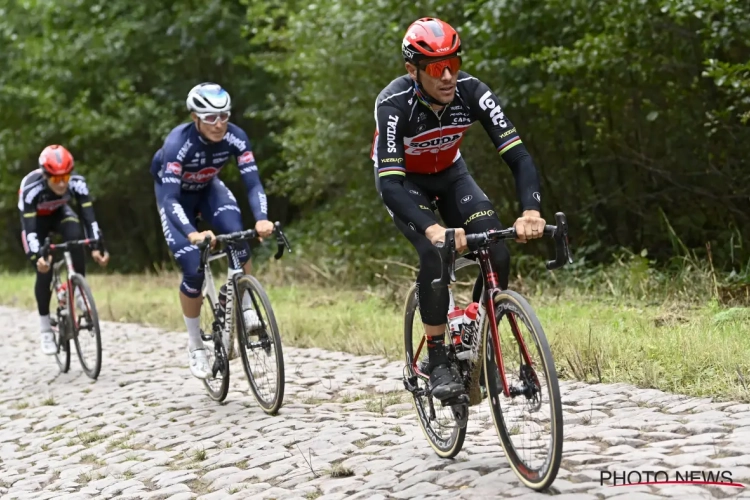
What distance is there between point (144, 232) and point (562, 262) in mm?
29153

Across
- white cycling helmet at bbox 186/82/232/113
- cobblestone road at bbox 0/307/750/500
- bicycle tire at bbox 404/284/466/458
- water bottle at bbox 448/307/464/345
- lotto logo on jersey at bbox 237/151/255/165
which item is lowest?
cobblestone road at bbox 0/307/750/500

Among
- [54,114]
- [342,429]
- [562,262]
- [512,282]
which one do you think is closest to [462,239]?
[562,262]

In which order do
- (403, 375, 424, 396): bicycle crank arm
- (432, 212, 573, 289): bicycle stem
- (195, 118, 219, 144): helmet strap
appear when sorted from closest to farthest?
(432, 212, 573, 289): bicycle stem
(403, 375, 424, 396): bicycle crank arm
(195, 118, 219, 144): helmet strap

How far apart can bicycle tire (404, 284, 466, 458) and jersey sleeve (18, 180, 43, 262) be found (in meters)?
5.82

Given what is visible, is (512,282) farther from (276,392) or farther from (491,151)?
(276,392)

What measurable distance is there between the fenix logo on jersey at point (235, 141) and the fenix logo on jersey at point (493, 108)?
11.3 ft

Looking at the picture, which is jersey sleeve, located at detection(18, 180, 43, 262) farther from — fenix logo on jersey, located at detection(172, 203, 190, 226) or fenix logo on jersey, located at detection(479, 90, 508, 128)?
fenix logo on jersey, located at detection(479, 90, 508, 128)

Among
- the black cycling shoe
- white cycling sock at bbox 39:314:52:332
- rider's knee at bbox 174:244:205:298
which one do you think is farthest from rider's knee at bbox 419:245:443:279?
white cycling sock at bbox 39:314:52:332

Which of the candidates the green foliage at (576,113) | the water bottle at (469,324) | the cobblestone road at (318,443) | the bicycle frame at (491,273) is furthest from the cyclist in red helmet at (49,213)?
the bicycle frame at (491,273)

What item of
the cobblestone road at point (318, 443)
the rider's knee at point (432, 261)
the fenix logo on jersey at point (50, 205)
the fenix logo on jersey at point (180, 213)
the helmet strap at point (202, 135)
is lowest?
the cobblestone road at point (318, 443)

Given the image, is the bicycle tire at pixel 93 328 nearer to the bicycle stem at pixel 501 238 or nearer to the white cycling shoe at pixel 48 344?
the white cycling shoe at pixel 48 344

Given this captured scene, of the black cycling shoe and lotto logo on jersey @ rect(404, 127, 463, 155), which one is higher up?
lotto logo on jersey @ rect(404, 127, 463, 155)

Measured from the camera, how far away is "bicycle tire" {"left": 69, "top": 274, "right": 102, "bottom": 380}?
999cm

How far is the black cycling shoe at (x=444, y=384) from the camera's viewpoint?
526 centimetres
